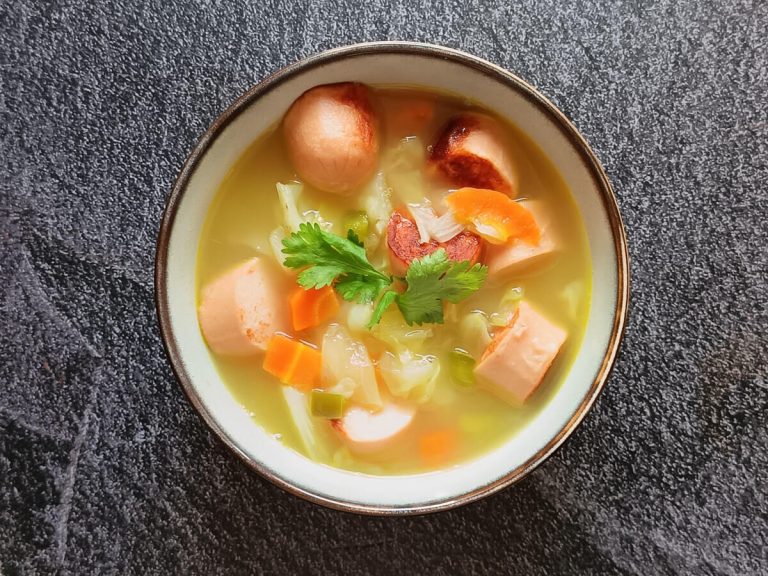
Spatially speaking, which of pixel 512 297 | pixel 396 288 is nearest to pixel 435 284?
pixel 396 288

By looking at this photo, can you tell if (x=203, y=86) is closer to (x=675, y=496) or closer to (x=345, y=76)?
(x=345, y=76)

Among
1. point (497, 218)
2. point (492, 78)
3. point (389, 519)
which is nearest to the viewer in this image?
point (492, 78)

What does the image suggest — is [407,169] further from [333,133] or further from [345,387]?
[345,387]

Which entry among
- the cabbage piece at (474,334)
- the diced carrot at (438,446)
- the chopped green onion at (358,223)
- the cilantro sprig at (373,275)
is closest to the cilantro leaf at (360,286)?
the cilantro sprig at (373,275)

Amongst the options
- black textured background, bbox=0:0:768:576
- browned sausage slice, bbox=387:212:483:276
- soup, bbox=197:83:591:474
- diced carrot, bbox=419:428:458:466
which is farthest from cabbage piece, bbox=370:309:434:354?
black textured background, bbox=0:0:768:576

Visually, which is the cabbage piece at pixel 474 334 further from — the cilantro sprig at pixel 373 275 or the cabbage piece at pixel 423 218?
the cabbage piece at pixel 423 218

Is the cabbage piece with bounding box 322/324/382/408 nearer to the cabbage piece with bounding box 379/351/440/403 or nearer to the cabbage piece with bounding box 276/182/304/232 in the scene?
the cabbage piece with bounding box 379/351/440/403

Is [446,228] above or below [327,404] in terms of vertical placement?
above
